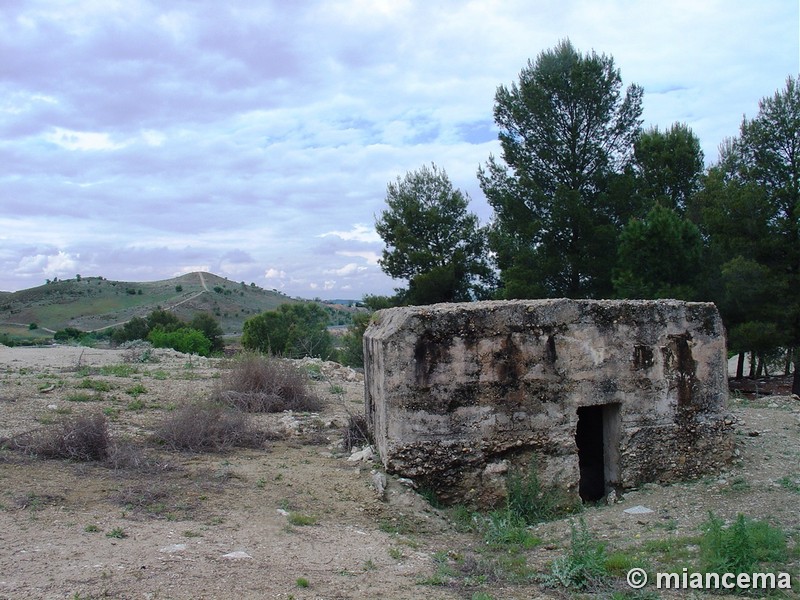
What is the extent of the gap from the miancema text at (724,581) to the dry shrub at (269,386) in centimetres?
738

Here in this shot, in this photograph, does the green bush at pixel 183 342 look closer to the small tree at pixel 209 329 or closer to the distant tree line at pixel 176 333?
the distant tree line at pixel 176 333

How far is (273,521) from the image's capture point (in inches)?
218

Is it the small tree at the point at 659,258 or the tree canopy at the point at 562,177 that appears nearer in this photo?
the small tree at the point at 659,258

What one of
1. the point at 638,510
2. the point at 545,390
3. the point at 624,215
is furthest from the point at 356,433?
the point at 624,215

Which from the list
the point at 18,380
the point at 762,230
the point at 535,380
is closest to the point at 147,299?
the point at 18,380

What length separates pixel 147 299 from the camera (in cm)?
5503

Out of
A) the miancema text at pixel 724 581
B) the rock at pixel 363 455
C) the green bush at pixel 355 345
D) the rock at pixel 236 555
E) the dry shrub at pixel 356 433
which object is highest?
the green bush at pixel 355 345

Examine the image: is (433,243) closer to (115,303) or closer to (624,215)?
(624,215)

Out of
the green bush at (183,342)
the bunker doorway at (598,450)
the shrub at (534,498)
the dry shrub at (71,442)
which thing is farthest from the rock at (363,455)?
the green bush at (183,342)

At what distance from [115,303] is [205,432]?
49861 mm

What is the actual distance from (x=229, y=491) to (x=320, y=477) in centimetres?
104

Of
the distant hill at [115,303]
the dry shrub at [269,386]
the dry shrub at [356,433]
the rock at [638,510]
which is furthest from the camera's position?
the distant hill at [115,303]

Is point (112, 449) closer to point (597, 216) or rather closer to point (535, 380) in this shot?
point (535, 380)

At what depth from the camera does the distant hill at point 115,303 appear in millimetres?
47031
